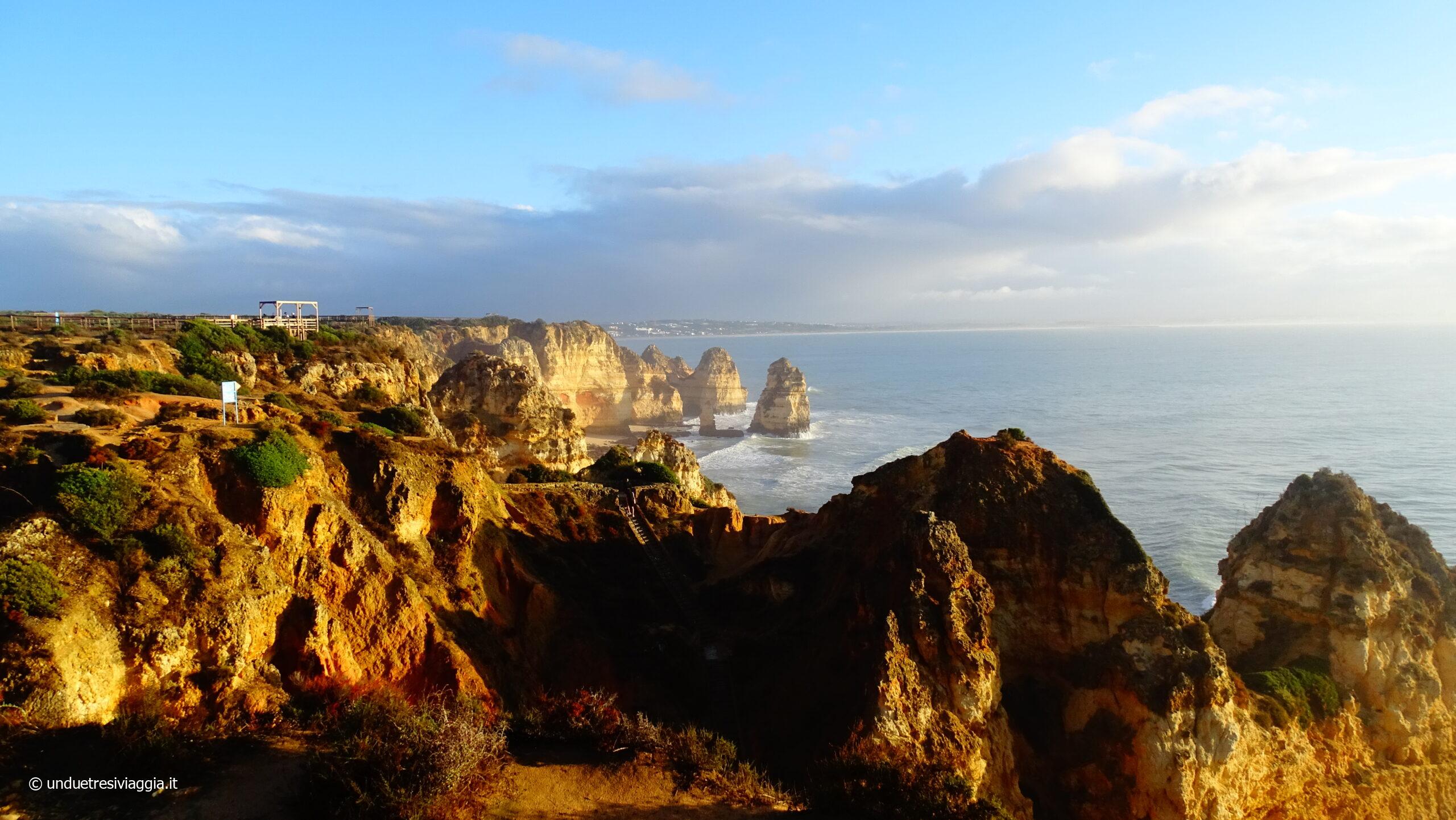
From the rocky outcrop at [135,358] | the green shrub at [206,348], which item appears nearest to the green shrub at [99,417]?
the rocky outcrop at [135,358]

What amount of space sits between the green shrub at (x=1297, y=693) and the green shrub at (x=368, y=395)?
1514 inches

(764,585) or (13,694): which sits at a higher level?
(13,694)

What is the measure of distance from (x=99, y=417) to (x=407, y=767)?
15.1 metres

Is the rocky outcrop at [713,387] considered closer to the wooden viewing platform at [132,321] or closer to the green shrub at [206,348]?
the wooden viewing platform at [132,321]

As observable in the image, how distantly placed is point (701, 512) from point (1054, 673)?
15.6m

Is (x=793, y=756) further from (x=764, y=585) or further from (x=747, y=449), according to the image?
(x=747, y=449)

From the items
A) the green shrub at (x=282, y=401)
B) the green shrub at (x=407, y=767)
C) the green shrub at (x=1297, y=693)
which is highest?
the green shrub at (x=282, y=401)

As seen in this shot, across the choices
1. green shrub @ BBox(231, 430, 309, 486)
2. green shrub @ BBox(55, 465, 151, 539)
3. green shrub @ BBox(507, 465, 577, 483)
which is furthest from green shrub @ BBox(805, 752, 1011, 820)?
green shrub @ BBox(507, 465, 577, 483)

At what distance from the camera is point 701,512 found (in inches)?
1197

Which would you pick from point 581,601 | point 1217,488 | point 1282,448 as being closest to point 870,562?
point 581,601

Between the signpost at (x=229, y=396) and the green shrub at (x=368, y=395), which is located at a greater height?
the signpost at (x=229, y=396)

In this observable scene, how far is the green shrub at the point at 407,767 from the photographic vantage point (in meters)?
10.0

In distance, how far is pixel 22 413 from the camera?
18.4 metres

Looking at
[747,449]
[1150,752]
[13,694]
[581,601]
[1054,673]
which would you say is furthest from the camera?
[747,449]
